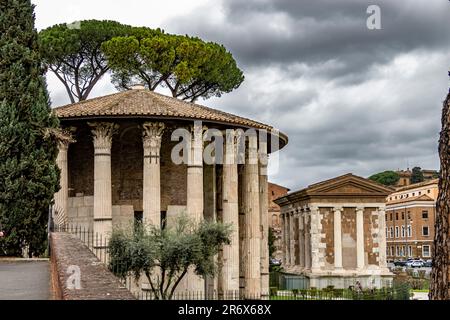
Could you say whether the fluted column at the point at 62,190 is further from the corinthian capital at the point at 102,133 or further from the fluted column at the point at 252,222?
the fluted column at the point at 252,222

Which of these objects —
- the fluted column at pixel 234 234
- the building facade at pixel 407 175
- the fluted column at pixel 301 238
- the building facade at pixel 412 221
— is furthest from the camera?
the building facade at pixel 407 175

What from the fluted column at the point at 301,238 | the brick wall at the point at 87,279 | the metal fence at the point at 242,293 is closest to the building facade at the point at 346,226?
the metal fence at the point at 242,293

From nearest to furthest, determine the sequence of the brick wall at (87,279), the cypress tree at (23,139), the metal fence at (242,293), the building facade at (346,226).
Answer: the brick wall at (87,279) < the cypress tree at (23,139) < the metal fence at (242,293) < the building facade at (346,226)

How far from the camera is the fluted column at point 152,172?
20.7 meters

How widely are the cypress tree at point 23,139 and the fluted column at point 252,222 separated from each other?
271 inches

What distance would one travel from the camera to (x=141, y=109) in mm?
21453

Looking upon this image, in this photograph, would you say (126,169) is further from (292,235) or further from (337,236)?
(292,235)

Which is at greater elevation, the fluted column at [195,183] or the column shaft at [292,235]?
the fluted column at [195,183]

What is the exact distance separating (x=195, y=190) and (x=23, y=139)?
17.4ft

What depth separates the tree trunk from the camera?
5.58m

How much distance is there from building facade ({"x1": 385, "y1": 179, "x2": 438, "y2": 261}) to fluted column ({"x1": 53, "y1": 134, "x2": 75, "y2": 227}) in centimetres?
4894

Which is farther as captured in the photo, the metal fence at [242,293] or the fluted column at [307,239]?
the fluted column at [307,239]

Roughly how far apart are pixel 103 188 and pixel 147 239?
150 inches
